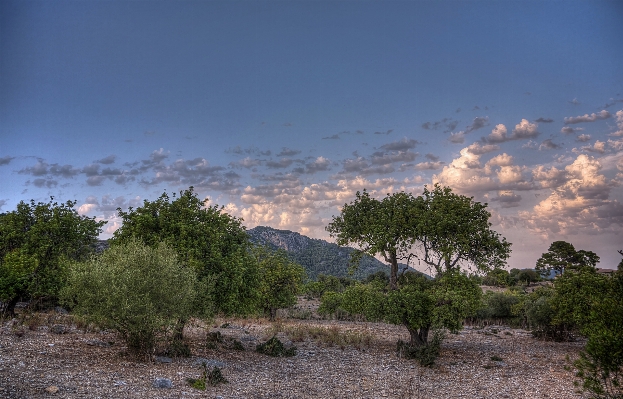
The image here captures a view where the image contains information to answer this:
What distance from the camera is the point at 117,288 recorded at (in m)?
19.2

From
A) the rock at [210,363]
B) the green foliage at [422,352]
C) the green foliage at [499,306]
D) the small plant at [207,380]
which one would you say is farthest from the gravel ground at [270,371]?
the green foliage at [499,306]

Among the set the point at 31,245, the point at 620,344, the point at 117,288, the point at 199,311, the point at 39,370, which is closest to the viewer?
the point at 620,344

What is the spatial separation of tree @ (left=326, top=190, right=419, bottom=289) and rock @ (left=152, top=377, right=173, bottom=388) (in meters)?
15.9

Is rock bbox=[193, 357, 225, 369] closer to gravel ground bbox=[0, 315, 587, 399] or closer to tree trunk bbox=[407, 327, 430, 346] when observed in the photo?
gravel ground bbox=[0, 315, 587, 399]

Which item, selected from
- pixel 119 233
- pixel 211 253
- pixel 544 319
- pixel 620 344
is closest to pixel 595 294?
pixel 544 319

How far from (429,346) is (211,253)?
51.7 ft

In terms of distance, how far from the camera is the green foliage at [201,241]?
25125 mm

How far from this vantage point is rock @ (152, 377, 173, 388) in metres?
17.1

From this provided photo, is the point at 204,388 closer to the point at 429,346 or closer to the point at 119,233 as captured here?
the point at 119,233

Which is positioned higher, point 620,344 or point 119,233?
point 119,233

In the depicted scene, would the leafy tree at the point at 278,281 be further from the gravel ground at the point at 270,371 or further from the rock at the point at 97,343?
the rock at the point at 97,343

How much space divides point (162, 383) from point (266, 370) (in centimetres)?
728

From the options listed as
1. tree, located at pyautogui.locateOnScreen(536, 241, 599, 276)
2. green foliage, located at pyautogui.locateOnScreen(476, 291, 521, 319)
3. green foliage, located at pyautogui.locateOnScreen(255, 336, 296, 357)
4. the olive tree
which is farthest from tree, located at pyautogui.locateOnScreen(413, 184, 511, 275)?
tree, located at pyautogui.locateOnScreen(536, 241, 599, 276)

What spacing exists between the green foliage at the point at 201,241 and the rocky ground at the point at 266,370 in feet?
11.2
